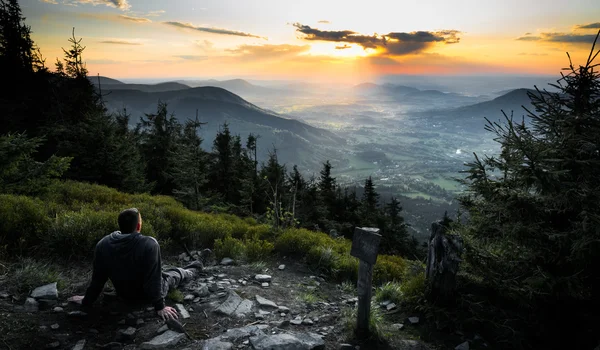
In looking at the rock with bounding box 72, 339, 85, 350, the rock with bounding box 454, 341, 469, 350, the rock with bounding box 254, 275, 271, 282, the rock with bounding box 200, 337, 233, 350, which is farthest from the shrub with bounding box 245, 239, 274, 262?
the rock with bounding box 454, 341, 469, 350

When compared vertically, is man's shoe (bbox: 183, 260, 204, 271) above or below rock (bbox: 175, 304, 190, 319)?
below

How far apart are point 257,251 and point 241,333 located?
3.82 meters

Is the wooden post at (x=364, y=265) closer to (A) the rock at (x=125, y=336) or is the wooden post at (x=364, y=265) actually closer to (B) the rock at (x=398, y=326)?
(B) the rock at (x=398, y=326)

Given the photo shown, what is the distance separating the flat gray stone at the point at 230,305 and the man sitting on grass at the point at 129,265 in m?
0.82

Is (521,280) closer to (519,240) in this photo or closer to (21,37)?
(519,240)

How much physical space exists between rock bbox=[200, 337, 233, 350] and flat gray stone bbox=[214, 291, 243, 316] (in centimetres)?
103

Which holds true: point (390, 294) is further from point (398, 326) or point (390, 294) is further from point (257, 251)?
point (257, 251)

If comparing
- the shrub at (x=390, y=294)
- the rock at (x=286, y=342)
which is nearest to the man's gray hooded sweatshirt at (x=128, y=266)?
the rock at (x=286, y=342)

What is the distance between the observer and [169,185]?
1231 inches

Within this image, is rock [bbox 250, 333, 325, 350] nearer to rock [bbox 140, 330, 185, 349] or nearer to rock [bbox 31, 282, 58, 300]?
rock [bbox 140, 330, 185, 349]

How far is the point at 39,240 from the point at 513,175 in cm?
986

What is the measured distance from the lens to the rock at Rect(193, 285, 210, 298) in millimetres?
5723

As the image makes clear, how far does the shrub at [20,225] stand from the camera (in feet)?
20.1

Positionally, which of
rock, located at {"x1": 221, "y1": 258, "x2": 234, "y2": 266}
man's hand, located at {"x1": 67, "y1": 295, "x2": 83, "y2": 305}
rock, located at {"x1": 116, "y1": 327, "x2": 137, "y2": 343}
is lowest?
rock, located at {"x1": 221, "y1": 258, "x2": 234, "y2": 266}
